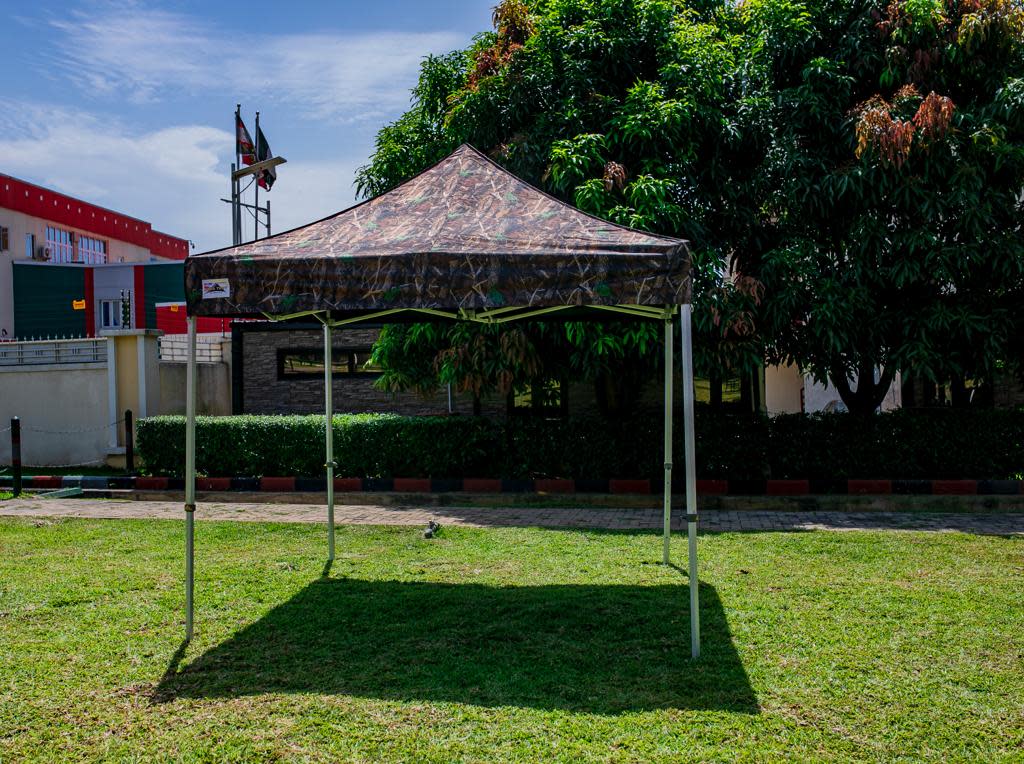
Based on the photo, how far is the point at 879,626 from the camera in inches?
208

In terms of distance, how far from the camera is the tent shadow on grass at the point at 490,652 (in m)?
4.29

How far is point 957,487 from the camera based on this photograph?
1070cm

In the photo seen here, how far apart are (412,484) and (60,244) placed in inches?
1284

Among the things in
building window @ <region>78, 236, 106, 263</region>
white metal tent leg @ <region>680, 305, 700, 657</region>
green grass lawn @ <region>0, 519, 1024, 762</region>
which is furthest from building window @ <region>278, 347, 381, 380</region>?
building window @ <region>78, 236, 106, 263</region>

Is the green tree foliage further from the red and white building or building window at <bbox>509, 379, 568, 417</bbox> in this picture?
the red and white building

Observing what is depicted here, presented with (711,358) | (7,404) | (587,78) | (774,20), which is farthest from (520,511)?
(7,404)

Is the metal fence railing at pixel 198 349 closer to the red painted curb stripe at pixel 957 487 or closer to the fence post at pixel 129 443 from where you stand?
the fence post at pixel 129 443

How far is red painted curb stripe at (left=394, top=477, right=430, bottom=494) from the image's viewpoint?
12.1 m

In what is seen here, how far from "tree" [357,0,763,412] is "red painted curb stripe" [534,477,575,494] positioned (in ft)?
4.56

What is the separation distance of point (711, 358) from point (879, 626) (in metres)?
5.67

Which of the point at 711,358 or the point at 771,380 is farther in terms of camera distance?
the point at 771,380

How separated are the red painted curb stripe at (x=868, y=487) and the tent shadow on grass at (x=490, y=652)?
5.58 metres

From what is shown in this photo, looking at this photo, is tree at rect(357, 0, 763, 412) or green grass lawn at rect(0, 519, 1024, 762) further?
tree at rect(357, 0, 763, 412)

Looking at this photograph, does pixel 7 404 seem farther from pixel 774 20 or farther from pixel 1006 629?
pixel 1006 629
